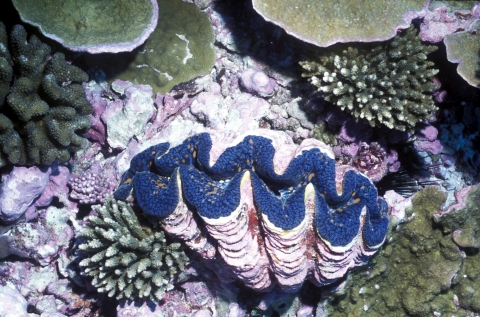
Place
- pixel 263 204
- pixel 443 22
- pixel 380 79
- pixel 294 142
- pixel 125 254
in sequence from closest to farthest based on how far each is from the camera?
1. pixel 263 204
2. pixel 125 254
3. pixel 380 79
4. pixel 443 22
5. pixel 294 142

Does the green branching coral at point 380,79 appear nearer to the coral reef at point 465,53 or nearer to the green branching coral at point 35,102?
the coral reef at point 465,53

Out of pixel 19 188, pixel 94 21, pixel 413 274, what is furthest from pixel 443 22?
pixel 19 188

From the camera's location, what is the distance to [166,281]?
330 centimetres

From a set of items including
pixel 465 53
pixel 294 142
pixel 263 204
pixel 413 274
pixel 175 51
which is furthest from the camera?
pixel 413 274

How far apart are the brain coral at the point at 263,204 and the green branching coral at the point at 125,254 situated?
199mm

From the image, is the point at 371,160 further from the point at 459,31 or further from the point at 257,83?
the point at 459,31

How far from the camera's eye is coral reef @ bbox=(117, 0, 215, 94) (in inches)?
143

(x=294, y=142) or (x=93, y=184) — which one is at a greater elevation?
(x=294, y=142)

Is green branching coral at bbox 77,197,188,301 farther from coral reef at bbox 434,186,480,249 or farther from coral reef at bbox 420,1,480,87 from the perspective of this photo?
coral reef at bbox 420,1,480,87

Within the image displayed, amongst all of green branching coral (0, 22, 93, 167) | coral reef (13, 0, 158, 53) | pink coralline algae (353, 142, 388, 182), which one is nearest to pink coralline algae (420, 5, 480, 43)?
pink coralline algae (353, 142, 388, 182)

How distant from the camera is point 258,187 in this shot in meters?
2.91

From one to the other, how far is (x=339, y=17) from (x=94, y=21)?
2.06 m

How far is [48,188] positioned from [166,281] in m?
1.37

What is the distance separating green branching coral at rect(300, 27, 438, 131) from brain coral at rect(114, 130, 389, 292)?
477mm
